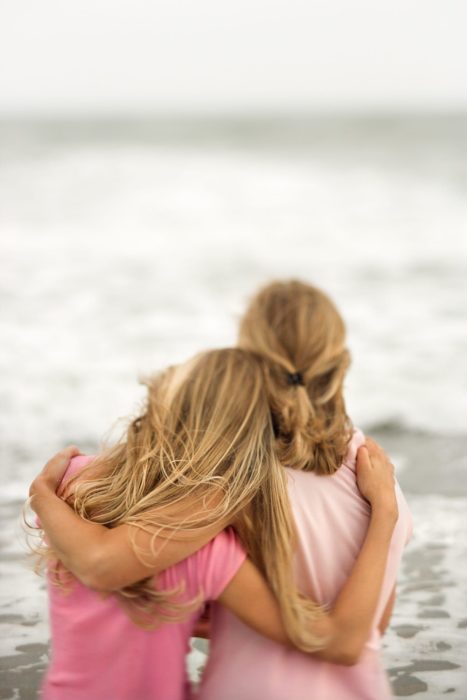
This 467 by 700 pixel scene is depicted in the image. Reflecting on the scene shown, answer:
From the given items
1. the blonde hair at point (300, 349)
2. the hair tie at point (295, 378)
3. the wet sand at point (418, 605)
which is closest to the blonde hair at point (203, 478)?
the blonde hair at point (300, 349)

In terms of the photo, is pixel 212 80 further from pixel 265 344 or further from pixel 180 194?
pixel 265 344

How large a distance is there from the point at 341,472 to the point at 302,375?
0.46 metres

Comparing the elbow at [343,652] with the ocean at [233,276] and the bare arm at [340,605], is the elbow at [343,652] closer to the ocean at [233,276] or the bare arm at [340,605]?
the bare arm at [340,605]

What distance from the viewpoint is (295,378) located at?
2012 millimetres

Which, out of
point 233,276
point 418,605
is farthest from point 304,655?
point 233,276

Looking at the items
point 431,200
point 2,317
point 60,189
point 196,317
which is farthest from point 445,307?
point 60,189

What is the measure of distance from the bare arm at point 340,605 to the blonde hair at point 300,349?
32cm

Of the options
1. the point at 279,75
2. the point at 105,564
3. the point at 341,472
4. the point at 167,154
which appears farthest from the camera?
the point at 279,75

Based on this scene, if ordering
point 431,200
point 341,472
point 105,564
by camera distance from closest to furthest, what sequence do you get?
point 105,564, point 341,472, point 431,200

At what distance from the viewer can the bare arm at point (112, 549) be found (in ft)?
4.58

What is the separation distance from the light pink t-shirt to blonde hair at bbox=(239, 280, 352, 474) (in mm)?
202

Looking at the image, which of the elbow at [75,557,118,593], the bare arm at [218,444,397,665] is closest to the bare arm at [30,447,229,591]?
the elbow at [75,557,118,593]

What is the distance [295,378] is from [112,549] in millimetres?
→ 740

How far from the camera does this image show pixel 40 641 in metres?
2.24
